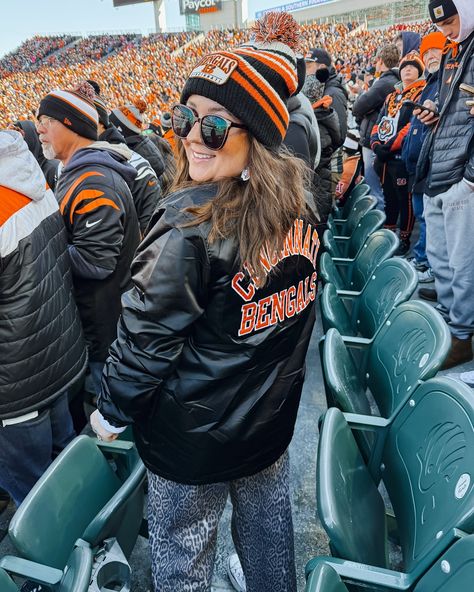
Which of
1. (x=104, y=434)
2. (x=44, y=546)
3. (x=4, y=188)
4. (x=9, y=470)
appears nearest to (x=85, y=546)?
(x=44, y=546)

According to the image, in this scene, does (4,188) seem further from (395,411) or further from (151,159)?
(151,159)

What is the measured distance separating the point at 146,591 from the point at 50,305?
98 centimetres

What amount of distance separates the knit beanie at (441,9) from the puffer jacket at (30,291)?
196 cm

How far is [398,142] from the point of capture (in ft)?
12.4

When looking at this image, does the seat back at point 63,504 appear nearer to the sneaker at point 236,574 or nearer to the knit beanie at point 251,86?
the sneaker at point 236,574

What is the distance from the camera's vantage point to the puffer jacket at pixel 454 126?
2.20 meters

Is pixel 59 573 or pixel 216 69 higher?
pixel 216 69

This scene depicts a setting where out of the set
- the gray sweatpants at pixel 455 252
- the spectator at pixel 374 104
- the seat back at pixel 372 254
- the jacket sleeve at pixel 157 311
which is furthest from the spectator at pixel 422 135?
the jacket sleeve at pixel 157 311

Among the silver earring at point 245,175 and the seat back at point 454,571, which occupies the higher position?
the silver earring at point 245,175

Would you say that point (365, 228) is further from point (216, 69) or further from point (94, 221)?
point (216, 69)

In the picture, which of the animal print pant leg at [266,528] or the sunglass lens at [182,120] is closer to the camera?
the sunglass lens at [182,120]

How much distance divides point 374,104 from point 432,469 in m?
3.92


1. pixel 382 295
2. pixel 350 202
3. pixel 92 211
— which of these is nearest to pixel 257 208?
pixel 92 211

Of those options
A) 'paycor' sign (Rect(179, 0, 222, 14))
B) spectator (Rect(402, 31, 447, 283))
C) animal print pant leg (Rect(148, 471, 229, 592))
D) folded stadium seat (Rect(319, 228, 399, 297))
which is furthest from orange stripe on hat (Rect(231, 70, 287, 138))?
'paycor' sign (Rect(179, 0, 222, 14))
